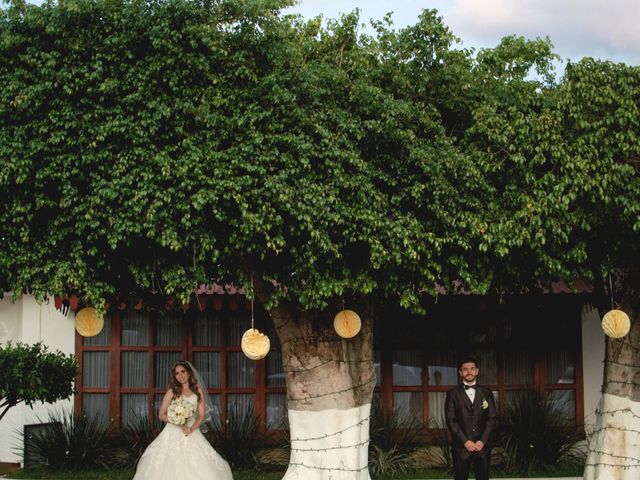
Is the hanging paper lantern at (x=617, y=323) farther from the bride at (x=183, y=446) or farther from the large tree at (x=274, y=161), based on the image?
the bride at (x=183, y=446)

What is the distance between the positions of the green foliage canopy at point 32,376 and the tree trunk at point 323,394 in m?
3.49

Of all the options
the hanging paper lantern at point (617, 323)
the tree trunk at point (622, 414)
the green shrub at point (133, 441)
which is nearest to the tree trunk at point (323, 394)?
the hanging paper lantern at point (617, 323)

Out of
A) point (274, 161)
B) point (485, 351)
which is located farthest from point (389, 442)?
point (274, 161)

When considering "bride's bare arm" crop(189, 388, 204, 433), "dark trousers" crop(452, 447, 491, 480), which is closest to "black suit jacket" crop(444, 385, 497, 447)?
"dark trousers" crop(452, 447, 491, 480)

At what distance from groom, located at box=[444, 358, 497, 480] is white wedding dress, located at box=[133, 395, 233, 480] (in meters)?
3.01

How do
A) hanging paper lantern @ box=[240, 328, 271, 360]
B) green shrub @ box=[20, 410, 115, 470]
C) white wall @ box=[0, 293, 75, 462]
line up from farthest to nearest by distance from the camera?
white wall @ box=[0, 293, 75, 462] → green shrub @ box=[20, 410, 115, 470] → hanging paper lantern @ box=[240, 328, 271, 360]

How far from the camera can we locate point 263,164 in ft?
32.7

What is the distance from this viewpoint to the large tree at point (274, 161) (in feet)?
32.4

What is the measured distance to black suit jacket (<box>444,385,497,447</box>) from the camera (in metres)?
11.3

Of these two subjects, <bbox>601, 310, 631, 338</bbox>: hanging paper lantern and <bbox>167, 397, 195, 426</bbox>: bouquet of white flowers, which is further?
<bbox>167, 397, 195, 426</bbox>: bouquet of white flowers

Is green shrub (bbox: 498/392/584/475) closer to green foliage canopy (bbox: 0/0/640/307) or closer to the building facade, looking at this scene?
the building facade

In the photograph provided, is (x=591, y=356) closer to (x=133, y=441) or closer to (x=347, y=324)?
(x=347, y=324)

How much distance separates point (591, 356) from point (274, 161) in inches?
334

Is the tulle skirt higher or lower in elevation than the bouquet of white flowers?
lower
